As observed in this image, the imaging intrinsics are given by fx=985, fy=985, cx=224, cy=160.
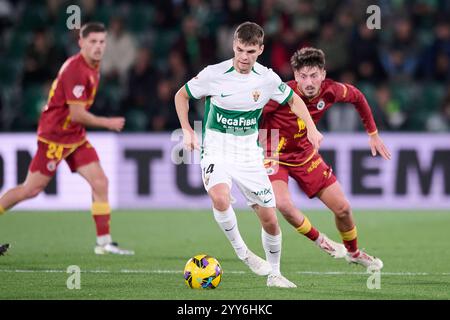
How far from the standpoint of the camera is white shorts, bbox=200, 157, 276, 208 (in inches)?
319

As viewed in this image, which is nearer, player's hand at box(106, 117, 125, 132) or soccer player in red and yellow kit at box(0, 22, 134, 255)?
player's hand at box(106, 117, 125, 132)

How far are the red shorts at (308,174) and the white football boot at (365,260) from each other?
28.0 inches

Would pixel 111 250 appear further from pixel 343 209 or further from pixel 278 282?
pixel 278 282

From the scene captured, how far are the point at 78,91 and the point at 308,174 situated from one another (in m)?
2.55

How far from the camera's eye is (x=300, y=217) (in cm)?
938

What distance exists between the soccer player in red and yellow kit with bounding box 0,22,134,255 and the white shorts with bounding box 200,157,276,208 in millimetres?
2144

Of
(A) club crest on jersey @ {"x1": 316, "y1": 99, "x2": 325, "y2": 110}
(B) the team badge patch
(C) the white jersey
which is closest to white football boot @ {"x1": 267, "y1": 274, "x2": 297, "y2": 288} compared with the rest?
(C) the white jersey

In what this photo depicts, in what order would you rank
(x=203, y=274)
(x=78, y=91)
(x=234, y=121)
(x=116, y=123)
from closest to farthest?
(x=203, y=274) < (x=234, y=121) < (x=116, y=123) < (x=78, y=91)

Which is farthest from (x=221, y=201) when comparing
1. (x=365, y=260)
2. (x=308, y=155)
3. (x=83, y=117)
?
(x=83, y=117)

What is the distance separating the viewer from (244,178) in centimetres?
815

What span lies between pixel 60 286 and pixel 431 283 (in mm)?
3098

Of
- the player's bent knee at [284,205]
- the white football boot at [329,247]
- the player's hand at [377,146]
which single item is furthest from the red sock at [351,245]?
the player's hand at [377,146]

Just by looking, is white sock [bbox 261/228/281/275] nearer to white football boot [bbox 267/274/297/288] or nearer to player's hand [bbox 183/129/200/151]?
white football boot [bbox 267/274/297/288]

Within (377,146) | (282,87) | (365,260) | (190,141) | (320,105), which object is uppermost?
(282,87)
